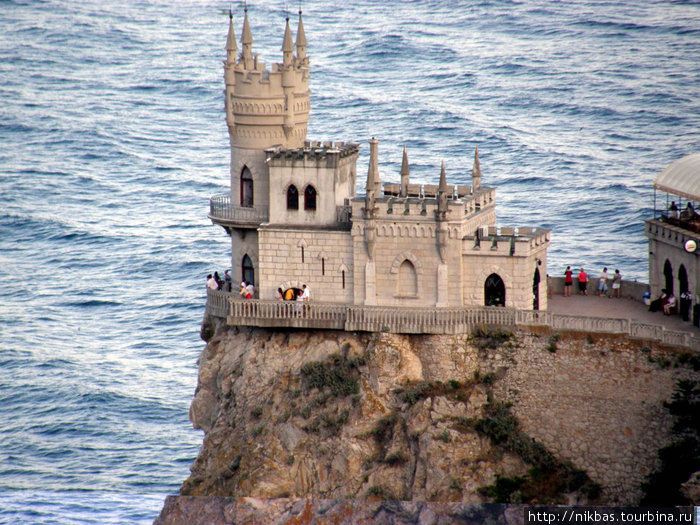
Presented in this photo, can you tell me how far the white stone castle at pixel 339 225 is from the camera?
251 ft

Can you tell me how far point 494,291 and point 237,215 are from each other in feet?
45.9

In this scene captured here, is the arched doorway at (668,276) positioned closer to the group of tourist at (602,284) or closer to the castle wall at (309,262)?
the group of tourist at (602,284)

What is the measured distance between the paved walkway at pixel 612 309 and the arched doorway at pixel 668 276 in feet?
4.44

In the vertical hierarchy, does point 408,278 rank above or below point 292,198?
below

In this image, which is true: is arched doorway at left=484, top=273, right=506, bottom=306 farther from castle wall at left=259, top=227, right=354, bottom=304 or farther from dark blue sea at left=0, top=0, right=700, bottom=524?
dark blue sea at left=0, top=0, right=700, bottom=524

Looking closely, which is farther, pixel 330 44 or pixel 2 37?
pixel 2 37

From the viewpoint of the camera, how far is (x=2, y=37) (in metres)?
189

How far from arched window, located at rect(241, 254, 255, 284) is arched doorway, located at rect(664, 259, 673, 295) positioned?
2060cm

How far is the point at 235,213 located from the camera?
81500 millimetres

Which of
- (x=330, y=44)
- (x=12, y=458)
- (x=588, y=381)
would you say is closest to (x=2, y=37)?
(x=330, y=44)

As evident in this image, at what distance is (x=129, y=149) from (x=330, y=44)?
94.3ft

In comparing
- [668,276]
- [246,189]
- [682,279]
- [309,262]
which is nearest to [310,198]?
[309,262]

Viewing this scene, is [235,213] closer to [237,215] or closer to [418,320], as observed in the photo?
[237,215]

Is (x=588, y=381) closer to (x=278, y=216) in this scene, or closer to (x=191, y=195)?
(x=278, y=216)
